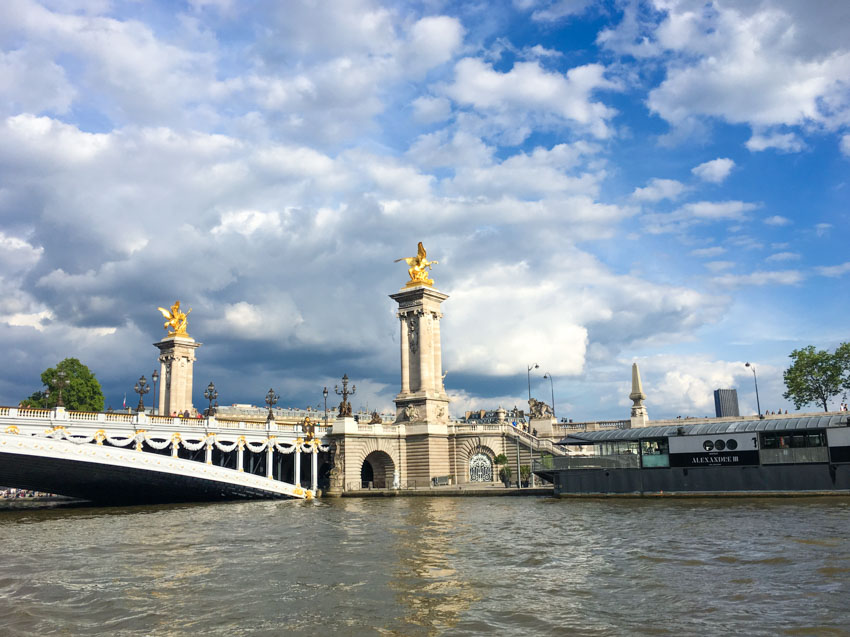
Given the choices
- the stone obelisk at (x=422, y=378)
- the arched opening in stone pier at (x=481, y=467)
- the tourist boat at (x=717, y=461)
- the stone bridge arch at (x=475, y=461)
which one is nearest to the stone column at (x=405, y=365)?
the stone obelisk at (x=422, y=378)

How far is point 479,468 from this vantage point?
70000mm

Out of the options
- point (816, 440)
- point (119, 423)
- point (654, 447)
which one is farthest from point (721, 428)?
point (119, 423)

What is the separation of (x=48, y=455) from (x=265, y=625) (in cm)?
3716

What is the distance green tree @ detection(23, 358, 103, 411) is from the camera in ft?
278

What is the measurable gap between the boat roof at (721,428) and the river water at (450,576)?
8.41 m

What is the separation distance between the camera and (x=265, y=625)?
15766 millimetres

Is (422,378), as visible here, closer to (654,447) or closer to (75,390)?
(654,447)

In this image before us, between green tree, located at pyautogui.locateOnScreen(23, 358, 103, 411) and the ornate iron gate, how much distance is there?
46640 millimetres

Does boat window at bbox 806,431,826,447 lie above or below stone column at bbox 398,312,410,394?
below

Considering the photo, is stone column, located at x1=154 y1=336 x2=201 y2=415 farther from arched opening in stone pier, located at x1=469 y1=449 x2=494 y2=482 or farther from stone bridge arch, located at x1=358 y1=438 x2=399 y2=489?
arched opening in stone pier, located at x1=469 y1=449 x2=494 y2=482

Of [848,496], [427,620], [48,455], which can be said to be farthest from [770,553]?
[48,455]

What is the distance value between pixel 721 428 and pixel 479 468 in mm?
26322

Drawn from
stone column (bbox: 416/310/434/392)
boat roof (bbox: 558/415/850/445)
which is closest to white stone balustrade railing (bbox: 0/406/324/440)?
stone column (bbox: 416/310/434/392)

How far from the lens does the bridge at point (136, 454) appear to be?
48.4 meters
